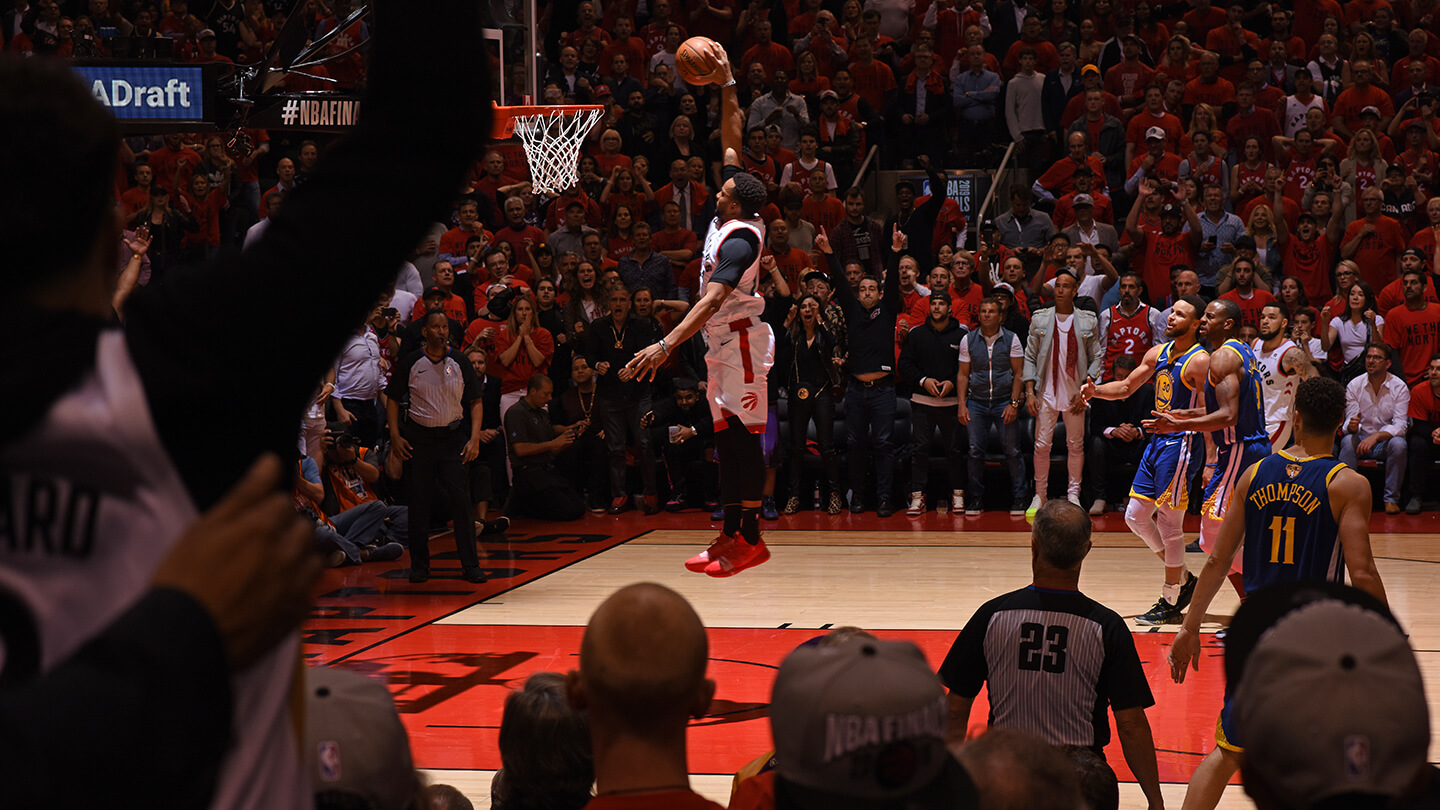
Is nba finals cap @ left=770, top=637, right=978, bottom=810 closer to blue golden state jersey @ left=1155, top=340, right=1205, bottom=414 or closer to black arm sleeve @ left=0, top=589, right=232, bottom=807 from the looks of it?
black arm sleeve @ left=0, top=589, right=232, bottom=807

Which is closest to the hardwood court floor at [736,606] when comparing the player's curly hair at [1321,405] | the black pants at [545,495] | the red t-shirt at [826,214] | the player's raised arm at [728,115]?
the black pants at [545,495]

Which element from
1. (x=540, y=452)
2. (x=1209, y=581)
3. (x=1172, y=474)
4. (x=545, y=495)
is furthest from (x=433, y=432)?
(x=1209, y=581)

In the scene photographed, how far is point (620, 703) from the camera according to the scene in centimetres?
218

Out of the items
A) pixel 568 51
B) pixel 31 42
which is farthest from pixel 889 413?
pixel 31 42

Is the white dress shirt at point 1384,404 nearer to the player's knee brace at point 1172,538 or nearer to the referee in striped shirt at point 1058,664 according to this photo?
the player's knee brace at point 1172,538

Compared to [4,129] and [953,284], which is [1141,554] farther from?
[4,129]

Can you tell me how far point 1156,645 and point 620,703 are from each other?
22.6 ft

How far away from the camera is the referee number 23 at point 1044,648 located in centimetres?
432

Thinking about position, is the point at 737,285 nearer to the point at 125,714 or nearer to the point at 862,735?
the point at 862,735

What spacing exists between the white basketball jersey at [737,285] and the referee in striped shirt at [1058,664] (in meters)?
3.42

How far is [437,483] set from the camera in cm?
1088

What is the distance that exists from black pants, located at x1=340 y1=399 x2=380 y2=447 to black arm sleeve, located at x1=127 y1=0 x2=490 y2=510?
11.5 metres

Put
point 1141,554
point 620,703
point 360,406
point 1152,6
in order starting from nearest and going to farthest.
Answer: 1. point 620,703
2. point 1141,554
3. point 360,406
4. point 1152,6

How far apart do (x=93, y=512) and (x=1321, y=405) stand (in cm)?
510
